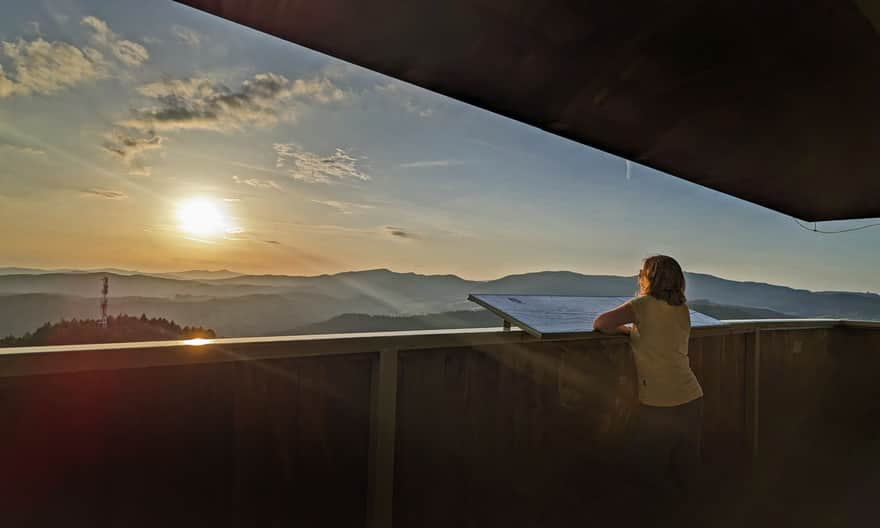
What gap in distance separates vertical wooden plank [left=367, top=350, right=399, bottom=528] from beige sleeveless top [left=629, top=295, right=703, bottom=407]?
48.5 inches

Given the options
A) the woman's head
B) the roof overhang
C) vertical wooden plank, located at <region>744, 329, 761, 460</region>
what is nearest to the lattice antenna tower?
the roof overhang

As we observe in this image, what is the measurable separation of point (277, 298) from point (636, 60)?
2139mm

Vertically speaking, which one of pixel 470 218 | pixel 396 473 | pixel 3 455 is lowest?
pixel 396 473

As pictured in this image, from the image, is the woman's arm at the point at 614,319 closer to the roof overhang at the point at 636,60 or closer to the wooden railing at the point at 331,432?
the wooden railing at the point at 331,432

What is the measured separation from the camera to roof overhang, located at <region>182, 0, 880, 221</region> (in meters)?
Result: 1.75

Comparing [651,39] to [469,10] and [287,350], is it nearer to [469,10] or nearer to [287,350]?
[469,10]

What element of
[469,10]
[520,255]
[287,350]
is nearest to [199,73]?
[469,10]

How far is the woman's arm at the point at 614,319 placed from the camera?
7.33 ft

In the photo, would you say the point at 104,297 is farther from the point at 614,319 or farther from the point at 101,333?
the point at 614,319

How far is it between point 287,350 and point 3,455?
714 millimetres

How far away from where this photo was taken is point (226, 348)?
57.6 inches

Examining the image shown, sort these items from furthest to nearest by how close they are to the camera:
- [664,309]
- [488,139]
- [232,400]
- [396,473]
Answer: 1. [488,139]
2. [664,309]
3. [396,473]
4. [232,400]

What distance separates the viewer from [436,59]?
2039 mm

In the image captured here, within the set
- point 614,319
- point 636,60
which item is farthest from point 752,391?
point 636,60
